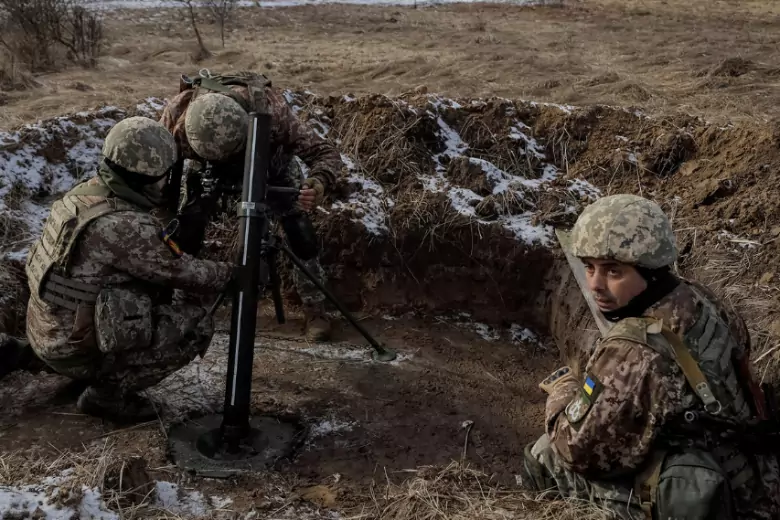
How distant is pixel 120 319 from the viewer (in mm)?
3605

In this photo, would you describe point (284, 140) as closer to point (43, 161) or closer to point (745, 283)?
point (43, 161)

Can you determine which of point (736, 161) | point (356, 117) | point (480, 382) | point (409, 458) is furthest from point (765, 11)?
point (409, 458)

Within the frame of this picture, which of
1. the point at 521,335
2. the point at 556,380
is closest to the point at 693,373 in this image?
the point at 556,380

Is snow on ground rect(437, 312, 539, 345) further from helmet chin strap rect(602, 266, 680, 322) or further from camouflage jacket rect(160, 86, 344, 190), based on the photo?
helmet chin strap rect(602, 266, 680, 322)

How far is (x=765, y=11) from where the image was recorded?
1377 centimetres

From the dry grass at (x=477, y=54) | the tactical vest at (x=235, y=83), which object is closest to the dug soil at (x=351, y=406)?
the tactical vest at (x=235, y=83)

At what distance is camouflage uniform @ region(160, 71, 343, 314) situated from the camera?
14.6 ft

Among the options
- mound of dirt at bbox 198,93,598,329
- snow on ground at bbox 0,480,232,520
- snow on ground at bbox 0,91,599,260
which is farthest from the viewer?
mound of dirt at bbox 198,93,598,329

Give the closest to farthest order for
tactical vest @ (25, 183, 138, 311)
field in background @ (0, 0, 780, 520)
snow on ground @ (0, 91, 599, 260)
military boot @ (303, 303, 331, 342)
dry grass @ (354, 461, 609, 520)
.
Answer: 1. dry grass @ (354, 461, 609, 520)
2. field in background @ (0, 0, 780, 520)
3. tactical vest @ (25, 183, 138, 311)
4. military boot @ (303, 303, 331, 342)
5. snow on ground @ (0, 91, 599, 260)

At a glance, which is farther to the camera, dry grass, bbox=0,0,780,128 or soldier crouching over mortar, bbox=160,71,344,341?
dry grass, bbox=0,0,780,128

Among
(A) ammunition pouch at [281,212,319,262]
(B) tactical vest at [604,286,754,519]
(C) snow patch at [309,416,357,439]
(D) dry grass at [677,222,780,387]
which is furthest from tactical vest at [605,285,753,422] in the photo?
(A) ammunition pouch at [281,212,319,262]

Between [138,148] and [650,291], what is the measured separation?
2567 millimetres

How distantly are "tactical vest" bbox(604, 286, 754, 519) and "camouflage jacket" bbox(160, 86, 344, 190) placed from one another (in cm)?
263

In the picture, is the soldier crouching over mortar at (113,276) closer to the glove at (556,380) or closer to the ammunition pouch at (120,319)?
the ammunition pouch at (120,319)
